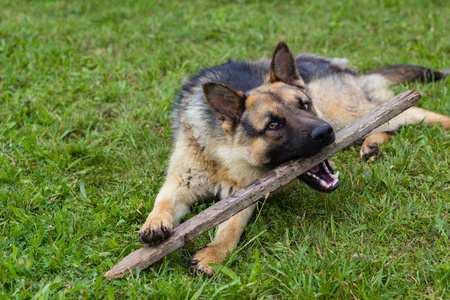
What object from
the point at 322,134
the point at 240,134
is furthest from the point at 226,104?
the point at 322,134

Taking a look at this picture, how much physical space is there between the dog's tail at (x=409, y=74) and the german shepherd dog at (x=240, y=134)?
2.69ft

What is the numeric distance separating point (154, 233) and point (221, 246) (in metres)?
0.62

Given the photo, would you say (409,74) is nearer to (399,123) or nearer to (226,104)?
(399,123)

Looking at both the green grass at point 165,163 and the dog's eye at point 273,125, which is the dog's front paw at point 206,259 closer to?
the green grass at point 165,163

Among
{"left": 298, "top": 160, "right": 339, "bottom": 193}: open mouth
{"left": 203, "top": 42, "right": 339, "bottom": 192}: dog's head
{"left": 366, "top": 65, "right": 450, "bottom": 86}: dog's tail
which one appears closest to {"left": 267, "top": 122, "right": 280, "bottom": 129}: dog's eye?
{"left": 203, "top": 42, "right": 339, "bottom": 192}: dog's head

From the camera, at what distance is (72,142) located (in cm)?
538

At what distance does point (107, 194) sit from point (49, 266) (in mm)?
1174

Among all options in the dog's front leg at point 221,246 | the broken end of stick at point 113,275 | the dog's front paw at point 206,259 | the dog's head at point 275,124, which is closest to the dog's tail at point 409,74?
the dog's head at point 275,124

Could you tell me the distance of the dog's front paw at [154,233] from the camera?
11.1 ft

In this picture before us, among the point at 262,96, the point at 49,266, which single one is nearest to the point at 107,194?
the point at 49,266

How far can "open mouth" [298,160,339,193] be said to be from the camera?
386cm

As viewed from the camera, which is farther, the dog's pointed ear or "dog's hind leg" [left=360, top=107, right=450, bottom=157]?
"dog's hind leg" [left=360, top=107, right=450, bottom=157]

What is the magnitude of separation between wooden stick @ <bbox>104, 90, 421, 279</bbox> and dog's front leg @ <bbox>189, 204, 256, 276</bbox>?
0.74ft

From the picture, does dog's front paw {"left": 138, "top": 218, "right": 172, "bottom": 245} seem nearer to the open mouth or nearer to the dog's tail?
the open mouth
